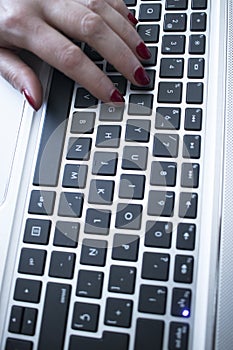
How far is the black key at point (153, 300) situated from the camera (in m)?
0.34

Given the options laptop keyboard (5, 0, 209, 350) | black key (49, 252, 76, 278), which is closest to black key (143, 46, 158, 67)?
laptop keyboard (5, 0, 209, 350)

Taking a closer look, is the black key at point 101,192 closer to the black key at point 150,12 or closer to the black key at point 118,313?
the black key at point 118,313

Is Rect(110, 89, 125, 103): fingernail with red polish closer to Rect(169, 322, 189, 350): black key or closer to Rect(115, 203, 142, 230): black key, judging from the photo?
Rect(115, 203, 142, 230): black key

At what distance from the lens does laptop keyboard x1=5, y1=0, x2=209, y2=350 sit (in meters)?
0.34

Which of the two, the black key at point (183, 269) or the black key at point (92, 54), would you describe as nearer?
the black key at point (183, 269)

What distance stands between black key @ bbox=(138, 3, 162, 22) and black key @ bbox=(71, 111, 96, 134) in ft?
0.42

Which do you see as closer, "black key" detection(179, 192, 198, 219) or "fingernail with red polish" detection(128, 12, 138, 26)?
"black key" detection(179, 192, 198, 219)

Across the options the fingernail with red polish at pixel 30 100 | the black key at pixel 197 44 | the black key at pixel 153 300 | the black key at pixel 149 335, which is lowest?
the black key at pixel 149 335

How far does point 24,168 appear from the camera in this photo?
0.41 m

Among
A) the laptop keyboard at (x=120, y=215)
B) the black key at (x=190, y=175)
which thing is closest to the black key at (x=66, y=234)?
the laptop keyboard at (x=120, y=215)

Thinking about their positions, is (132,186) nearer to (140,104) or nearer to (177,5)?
(140,104)

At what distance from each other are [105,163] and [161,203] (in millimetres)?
65

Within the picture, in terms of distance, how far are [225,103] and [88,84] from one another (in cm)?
13

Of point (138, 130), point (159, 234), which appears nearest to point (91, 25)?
point (138, 130)
